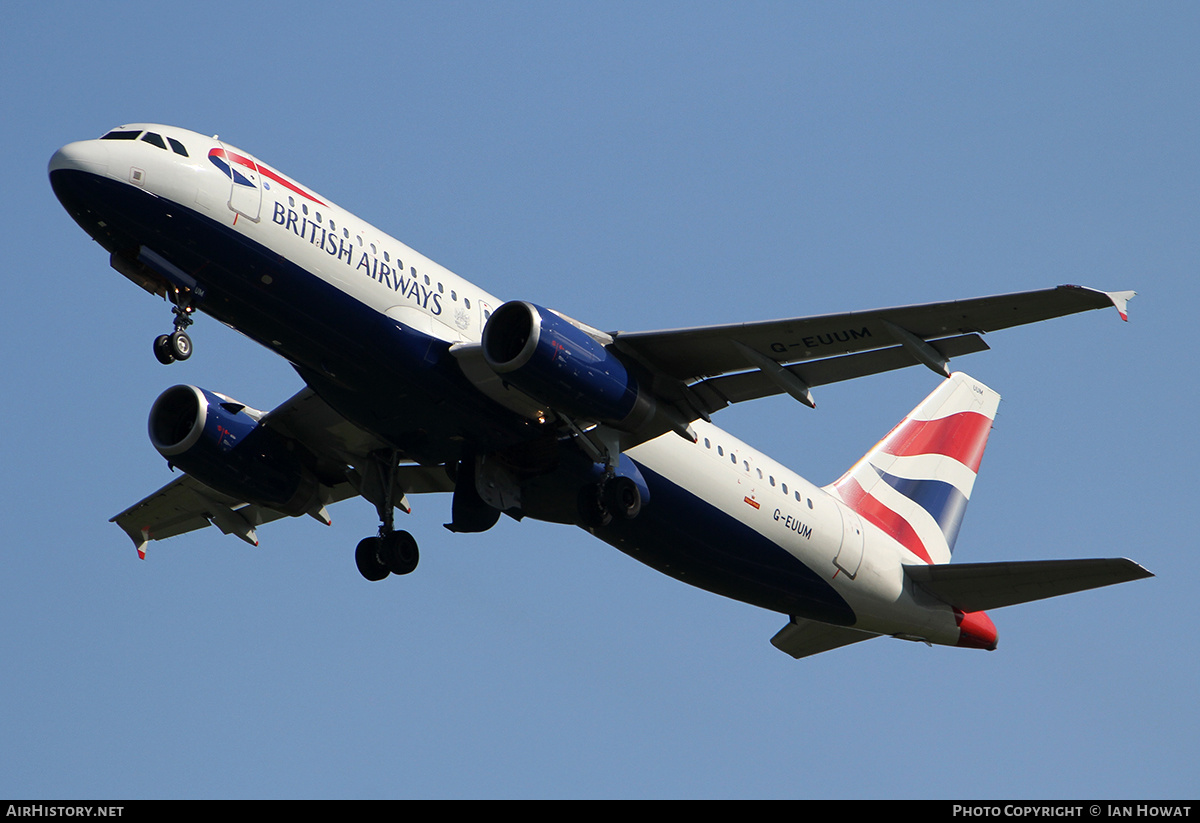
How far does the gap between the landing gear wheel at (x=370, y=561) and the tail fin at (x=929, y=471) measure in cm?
1067

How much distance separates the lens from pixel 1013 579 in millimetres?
27500

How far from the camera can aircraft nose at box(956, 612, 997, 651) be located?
96.6 ft

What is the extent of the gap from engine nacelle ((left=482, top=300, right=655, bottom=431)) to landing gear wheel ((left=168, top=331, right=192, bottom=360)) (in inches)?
186

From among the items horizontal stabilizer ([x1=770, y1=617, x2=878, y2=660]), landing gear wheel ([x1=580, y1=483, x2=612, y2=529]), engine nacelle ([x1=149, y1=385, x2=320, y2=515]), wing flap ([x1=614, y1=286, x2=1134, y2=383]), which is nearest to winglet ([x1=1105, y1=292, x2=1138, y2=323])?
wing flap ([x1=614, y1=286, x2=1134, y2=383])

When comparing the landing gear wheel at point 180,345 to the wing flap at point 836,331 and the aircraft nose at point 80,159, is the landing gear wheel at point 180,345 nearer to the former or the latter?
the aircraft nose at point 80,159

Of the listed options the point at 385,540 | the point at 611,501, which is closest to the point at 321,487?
the point at 385,540

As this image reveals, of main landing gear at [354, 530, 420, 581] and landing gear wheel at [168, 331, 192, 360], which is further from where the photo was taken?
main landing gear at [354, 530, 420, 581]

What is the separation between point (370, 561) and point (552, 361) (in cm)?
726

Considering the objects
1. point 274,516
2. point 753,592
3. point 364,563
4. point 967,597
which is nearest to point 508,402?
point 364,563

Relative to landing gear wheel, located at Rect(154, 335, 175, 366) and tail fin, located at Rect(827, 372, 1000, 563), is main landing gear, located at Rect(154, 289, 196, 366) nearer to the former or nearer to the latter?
landing gear wheel, located at Rect(154, 335, 175, 366)

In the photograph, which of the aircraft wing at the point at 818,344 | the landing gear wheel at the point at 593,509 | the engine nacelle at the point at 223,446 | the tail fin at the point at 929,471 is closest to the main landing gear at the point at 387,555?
the engine nacelle at the point at 223,446

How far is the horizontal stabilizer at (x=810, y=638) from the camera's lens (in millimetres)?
29969

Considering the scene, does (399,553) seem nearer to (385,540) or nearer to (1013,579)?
(385,540)
